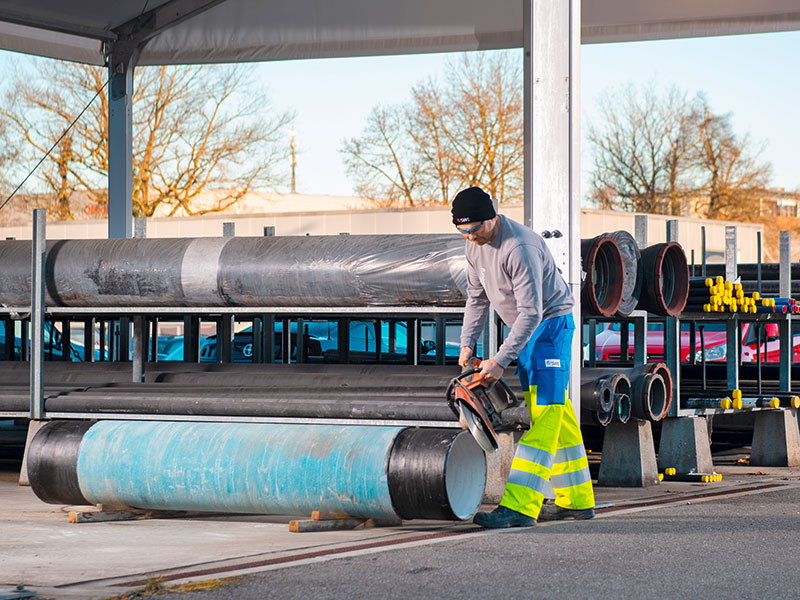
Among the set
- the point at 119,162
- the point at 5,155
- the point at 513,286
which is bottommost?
the point at 513,286

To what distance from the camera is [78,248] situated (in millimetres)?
8836

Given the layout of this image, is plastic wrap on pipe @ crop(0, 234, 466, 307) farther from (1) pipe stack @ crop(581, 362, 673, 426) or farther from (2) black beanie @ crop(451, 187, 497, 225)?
(1) pipe stack @ crop(581, 362, 673, 426)

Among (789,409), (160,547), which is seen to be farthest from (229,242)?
(789,409)

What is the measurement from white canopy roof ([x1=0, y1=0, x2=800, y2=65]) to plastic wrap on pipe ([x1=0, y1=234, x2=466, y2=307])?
6.82 m

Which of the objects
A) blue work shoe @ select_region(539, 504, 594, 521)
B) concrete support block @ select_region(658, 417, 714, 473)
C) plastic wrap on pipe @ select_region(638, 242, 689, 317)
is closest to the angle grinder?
blue work shoe @ select_region(539, 504, 594, 521)

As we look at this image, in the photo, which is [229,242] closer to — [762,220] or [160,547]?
[160,547]

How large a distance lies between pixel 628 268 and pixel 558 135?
6.04ft

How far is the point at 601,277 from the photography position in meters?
9.03

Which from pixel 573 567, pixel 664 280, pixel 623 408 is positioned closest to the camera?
pixel 573 567

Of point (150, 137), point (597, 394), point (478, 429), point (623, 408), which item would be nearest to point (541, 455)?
point (478, 429)

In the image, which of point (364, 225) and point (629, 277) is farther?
point (364, 225)

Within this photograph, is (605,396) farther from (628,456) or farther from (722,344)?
(722,344)

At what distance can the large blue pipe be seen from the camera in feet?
21.2

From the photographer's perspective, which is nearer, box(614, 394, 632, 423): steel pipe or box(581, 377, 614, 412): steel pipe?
box(581, 377, 614, 412): steel pipe
